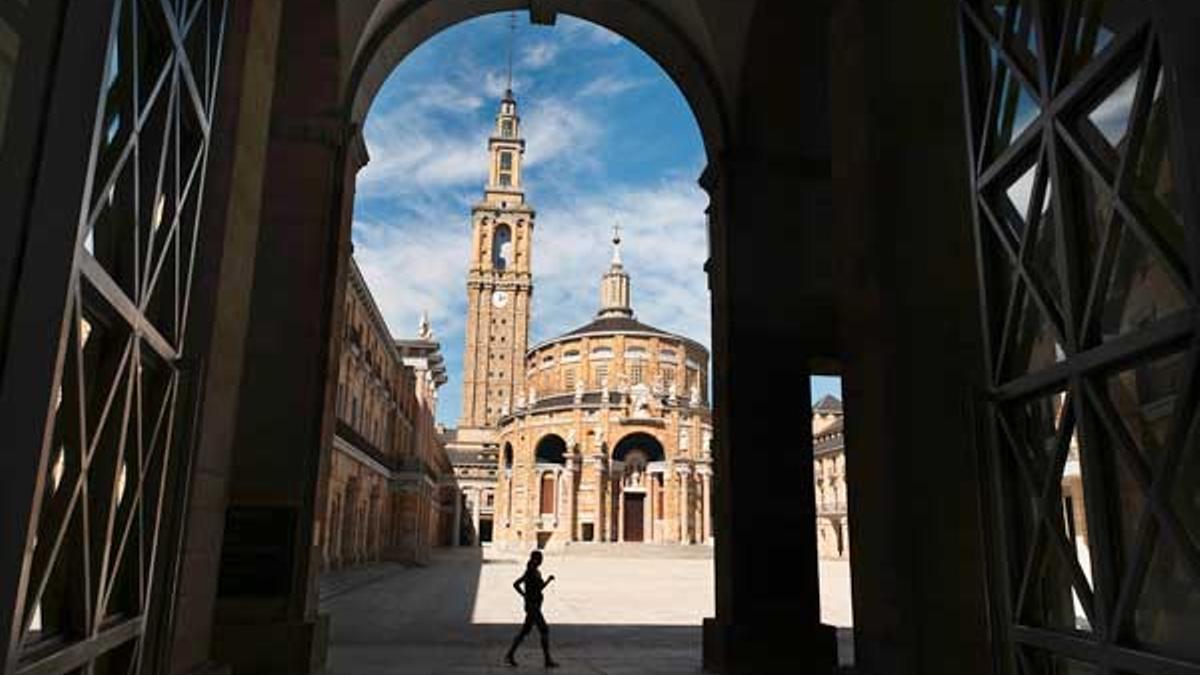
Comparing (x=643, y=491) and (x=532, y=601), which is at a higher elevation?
(x=643, y=491)

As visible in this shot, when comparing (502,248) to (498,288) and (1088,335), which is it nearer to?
(498,288)

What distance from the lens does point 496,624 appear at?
15.0m

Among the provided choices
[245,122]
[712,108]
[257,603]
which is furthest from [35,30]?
[712,108]

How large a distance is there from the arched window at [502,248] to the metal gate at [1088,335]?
98384 mm

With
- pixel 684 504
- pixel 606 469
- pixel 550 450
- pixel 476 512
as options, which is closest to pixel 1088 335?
pixel 684 504

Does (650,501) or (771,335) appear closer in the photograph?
(771,335)

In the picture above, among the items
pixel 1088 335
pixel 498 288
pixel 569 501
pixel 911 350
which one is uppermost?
pixel 498 288

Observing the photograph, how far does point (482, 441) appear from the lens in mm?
101688

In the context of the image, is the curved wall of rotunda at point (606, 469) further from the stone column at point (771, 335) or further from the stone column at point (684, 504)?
the stone column at point (771, 335)

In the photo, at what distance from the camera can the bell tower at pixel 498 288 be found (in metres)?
100

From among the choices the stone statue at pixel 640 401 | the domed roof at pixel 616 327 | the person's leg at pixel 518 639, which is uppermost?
the domed roof at pixel 616 327

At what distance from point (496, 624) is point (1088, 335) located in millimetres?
13264

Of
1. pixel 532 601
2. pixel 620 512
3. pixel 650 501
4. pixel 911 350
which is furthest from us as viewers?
pixel 620 512

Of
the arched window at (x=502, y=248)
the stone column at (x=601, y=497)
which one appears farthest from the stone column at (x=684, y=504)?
the arched window at (x=502, y=248)
